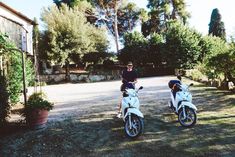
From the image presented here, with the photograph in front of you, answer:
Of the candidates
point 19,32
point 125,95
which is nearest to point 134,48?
point 19,32

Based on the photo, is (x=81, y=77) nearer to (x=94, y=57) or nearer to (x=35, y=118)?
(x=94, y=57)

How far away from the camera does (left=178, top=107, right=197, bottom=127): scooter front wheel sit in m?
7.95

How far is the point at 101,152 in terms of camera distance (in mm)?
6523

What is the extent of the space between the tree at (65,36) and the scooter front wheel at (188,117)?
24926 millimetres

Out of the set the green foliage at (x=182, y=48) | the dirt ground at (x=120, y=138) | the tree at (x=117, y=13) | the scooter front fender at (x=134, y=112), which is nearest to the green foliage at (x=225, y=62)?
the dirt ground at (x=120, y=138)

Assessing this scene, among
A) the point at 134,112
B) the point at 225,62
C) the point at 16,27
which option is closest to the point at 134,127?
the point at 134,112

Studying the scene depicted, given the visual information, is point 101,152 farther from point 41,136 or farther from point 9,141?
point 9,141

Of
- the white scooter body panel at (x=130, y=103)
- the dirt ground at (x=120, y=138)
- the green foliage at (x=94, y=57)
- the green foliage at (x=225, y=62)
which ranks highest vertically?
the green foliage at (x=94, y=57)

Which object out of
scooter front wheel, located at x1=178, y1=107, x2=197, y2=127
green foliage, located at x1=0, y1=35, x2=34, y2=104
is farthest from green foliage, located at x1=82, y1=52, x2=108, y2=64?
scooter front wheel, located at x1=178, y1=107, x2=197, y2=127

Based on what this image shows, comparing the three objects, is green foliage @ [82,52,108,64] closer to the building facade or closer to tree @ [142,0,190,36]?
the building facade

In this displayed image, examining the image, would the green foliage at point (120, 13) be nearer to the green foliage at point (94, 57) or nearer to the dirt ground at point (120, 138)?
the green foliage at point (94, 57)

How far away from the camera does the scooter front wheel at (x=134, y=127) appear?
7252 mm

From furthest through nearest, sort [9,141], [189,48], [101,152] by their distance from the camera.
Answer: [189,48]
[9,141]
[101,152]

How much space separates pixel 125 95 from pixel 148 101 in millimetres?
4892
